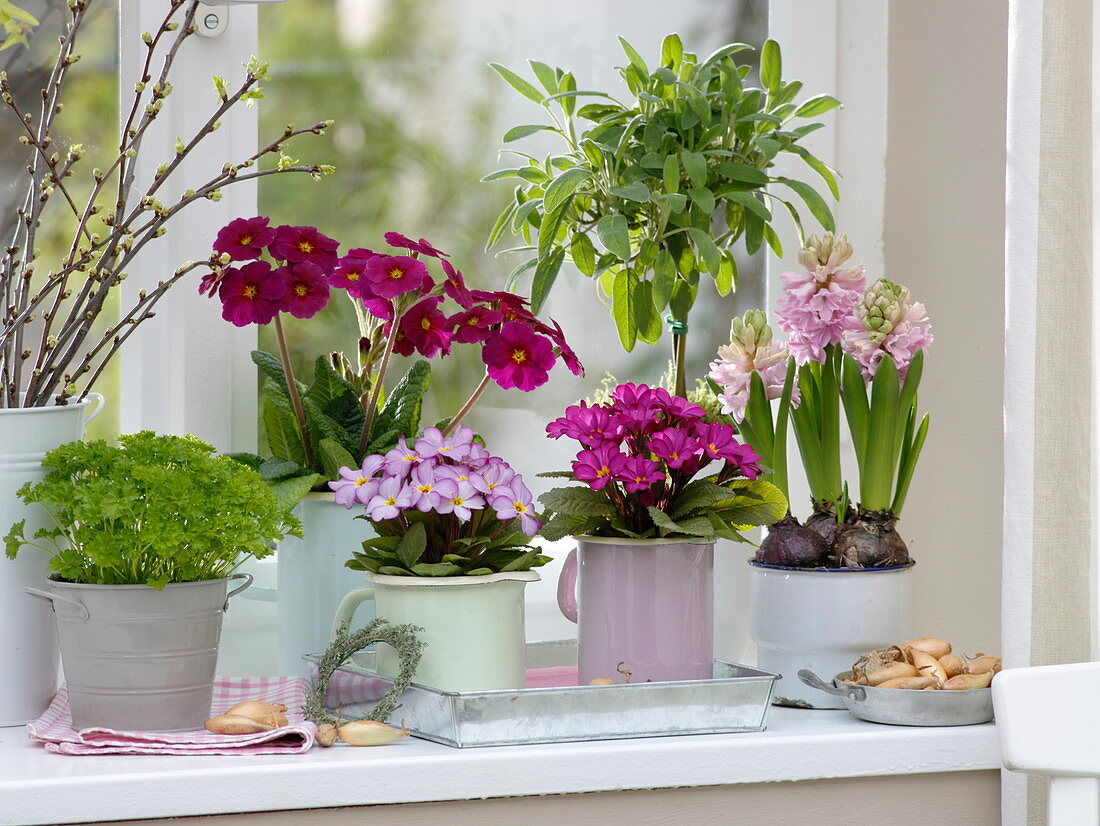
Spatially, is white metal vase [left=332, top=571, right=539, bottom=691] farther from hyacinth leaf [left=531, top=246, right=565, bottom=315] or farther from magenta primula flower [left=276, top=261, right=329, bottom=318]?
hyacinth leaf [left=531, top=246, right=565, bottom=315]

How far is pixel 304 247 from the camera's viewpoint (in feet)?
3.72

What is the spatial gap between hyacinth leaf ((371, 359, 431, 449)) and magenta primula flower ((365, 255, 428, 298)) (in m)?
0.15

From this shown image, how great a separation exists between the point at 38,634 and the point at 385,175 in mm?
661

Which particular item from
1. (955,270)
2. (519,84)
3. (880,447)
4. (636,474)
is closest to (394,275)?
(636,474)

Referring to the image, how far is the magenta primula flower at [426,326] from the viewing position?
1122mm

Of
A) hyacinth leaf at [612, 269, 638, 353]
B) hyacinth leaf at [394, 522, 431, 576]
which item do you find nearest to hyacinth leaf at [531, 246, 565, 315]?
hyacinth leaf at [612, 269, 638, 353]

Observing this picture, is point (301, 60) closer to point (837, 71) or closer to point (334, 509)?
point (334, 509)

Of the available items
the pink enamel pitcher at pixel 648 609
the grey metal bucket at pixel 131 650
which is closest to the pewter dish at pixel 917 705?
the pink enamel pitcher at pixel 648 609

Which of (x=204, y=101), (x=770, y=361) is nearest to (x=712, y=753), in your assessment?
(x=770, y=361)

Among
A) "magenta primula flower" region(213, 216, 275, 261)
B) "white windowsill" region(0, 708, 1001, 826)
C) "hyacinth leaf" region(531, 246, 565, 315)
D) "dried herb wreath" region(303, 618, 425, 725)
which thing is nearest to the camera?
"white windowsill" region(0, 708, 1001, 826)

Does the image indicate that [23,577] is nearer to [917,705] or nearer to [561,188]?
[561,188]

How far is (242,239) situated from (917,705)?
730 millimetres

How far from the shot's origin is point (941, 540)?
1441 millimetres

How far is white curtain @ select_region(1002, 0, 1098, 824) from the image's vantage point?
104cm
